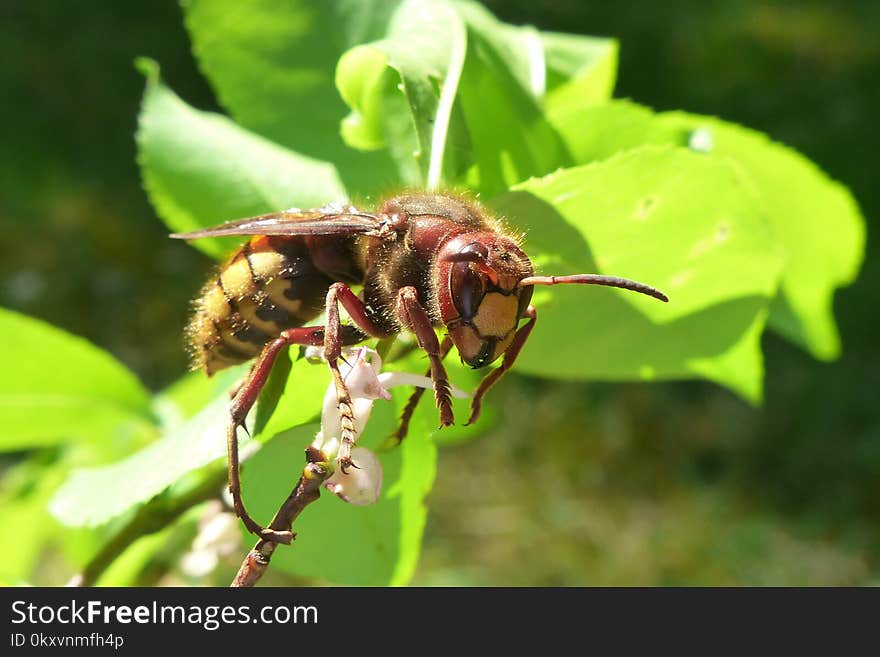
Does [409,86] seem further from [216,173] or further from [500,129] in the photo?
[216,173]

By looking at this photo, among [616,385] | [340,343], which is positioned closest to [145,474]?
[340,343]

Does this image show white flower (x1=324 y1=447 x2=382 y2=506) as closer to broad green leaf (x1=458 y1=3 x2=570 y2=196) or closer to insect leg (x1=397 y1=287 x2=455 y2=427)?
insect leg (x1=397 y1=287 x2=455 y2=427)

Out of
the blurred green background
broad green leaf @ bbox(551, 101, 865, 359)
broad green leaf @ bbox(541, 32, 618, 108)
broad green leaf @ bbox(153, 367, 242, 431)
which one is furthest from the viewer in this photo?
the blurred green background

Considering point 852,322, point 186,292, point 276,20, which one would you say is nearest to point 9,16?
point 186,292

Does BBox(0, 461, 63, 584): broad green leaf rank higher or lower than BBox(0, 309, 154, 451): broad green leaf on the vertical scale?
lower

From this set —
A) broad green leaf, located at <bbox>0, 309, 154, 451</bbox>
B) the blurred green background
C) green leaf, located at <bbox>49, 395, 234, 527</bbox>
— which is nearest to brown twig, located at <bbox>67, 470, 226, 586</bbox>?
green leaf, located at <bbox>49, 395, 234, 527</bbox>

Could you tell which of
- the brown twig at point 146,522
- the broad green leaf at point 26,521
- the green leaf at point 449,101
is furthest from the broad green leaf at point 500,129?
the broad green leaf at point 26,521

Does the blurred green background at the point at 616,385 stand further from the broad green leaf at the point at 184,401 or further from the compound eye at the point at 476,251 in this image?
the compound eye at the point at 476,251
